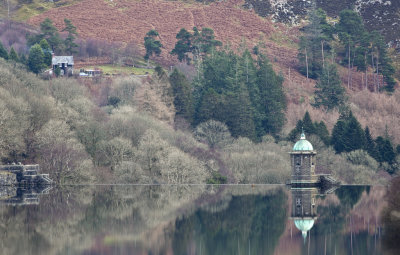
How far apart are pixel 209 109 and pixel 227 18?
69870 mm

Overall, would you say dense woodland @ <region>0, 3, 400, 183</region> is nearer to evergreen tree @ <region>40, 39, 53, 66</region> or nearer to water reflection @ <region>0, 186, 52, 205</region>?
evergreen tree @ <region>40, 39, 53, 66</region>

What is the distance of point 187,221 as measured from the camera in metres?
72.4

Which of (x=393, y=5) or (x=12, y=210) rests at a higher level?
(x=393, y=5)

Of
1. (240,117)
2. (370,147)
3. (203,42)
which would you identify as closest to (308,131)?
(370,147)

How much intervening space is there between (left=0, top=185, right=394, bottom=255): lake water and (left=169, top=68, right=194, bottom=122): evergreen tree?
1373 inches

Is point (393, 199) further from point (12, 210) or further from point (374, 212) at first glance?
point (12, 210)

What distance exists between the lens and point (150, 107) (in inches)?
5108

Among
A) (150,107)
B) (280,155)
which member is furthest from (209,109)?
(280,155)

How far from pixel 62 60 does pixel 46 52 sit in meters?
2.54

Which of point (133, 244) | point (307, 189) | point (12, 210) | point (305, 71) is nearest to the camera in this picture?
point (133, 244)

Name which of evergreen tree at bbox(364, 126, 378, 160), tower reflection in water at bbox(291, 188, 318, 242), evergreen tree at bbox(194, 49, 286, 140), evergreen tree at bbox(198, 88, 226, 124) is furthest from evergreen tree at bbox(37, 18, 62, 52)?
tower reflection in water at bbox(291, 188, 318, 242)

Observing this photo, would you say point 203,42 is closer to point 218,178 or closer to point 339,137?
point 339,137

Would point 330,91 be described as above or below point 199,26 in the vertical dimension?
below

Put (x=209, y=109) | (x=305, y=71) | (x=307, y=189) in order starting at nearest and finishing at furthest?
1. (x=307, y=189)
2. (x=209, y=109)
3. (x=305, y=71)
